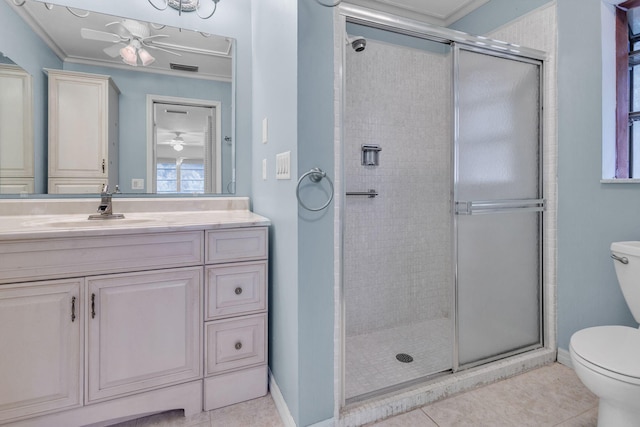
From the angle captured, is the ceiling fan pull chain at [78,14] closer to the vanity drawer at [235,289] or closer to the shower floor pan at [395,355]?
the vanity drawer at [235,289]

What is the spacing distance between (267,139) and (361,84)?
1007 millimetres

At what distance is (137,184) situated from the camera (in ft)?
6.02

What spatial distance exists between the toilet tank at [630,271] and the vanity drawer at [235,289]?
1646mm

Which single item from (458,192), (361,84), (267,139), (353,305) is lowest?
(353,305)

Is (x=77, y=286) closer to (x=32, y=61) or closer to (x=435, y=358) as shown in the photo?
(x=32, y=61)

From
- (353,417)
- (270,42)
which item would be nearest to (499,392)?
(353,417)

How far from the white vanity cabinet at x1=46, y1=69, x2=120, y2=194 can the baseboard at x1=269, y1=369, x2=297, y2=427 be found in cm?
139

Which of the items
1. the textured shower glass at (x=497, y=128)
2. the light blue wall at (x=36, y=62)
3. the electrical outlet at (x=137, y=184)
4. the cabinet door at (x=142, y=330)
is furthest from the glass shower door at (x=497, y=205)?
the light blue wall at (x=36, y=62)

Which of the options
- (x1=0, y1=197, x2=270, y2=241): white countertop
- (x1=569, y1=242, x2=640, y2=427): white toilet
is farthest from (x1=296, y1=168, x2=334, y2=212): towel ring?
(x1=569, y1=242, x2=640, y2=427): white toilet

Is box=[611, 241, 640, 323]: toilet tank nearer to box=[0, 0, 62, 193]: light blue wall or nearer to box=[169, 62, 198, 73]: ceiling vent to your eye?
box=[169, 62, 198, 73]: ceiling vent

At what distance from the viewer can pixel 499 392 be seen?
1.60 metres

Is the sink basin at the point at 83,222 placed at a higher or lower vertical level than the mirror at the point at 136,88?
lower

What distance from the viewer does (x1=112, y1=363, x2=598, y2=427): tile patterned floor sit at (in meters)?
1.38

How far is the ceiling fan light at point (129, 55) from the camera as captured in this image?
5.85 feet
